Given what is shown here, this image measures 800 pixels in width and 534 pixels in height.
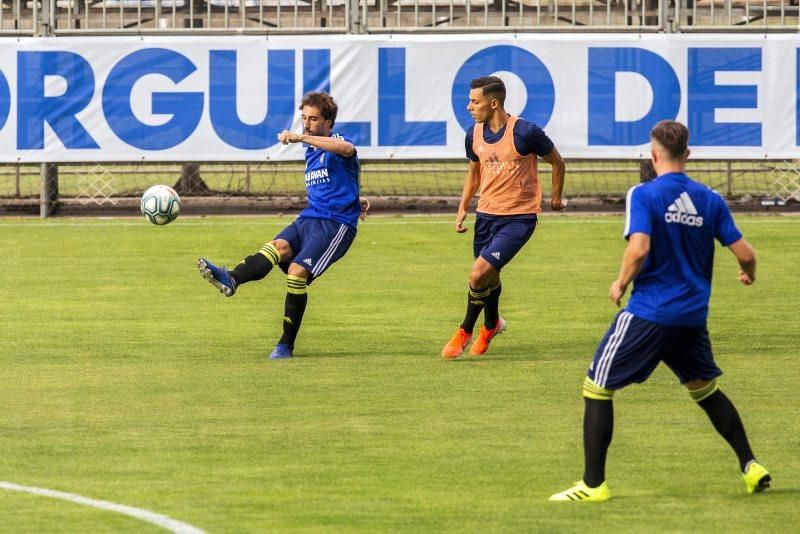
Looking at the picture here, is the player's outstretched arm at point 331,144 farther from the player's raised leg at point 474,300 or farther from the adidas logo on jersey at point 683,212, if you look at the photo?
the adidas logo on jersey at point 683,212

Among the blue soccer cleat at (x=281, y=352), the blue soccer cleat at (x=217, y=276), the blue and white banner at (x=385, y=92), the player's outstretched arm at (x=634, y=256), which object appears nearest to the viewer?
the player's outstretched arm at (x=634, y=256)

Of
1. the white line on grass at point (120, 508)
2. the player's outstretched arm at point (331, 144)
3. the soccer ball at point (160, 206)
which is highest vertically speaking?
the player's outstretched arm at point (331, 144)

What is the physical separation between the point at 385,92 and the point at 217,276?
444 inches

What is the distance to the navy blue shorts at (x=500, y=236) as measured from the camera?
11828 mm

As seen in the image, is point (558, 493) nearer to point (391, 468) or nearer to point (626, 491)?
point (626, 491)

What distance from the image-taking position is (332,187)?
40.2ft

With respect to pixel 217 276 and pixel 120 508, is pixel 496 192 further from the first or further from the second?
pixel 120 508

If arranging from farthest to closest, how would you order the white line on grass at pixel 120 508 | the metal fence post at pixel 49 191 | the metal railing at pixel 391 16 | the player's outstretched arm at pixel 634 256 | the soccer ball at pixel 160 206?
the metal fence post at pixel 49 191
the metal railing at pixel 391 16
the soccer ball at pixel 160 206
the player's outstretched arm at pixel 634 256
the white line on grass at pixel 120 508

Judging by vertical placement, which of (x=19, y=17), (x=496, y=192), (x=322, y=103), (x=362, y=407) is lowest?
(x=362, y=407)

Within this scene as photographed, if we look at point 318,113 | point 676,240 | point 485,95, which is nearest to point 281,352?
point 318,113

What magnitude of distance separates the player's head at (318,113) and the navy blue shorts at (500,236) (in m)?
1.35

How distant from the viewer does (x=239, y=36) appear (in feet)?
73.5

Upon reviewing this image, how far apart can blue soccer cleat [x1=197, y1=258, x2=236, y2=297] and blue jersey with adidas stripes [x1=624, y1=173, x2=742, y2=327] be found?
4.74 m

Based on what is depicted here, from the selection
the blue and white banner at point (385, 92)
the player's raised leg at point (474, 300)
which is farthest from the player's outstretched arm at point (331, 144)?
the blue and white banner at point (385, 92)
